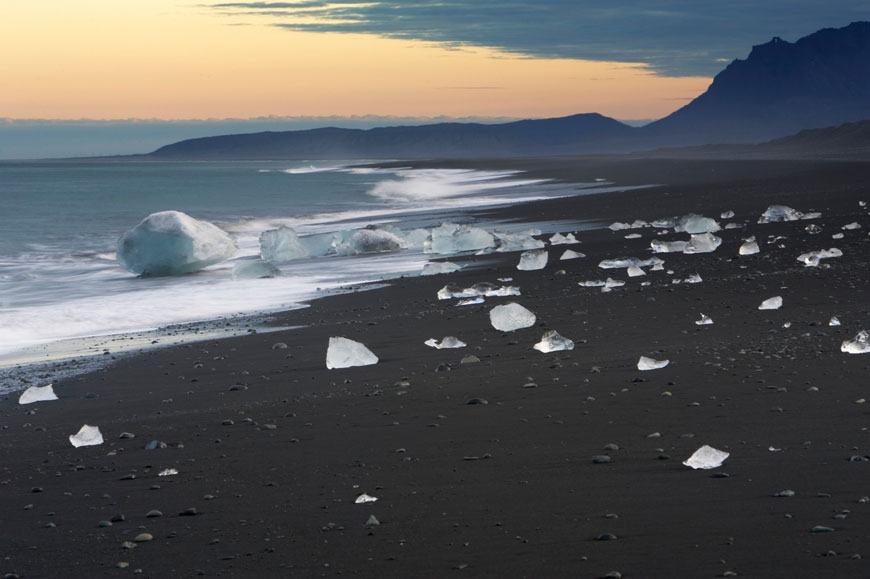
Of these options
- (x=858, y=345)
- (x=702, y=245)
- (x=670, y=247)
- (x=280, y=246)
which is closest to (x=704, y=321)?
(x=858, y=345)

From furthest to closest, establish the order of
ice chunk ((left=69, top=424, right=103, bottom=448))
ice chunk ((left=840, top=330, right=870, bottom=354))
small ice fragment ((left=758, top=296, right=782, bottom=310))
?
small ice fragment ((left=758, top=296, right=782, bottom=310)) < ice chunk ((left=840, top=330, right=870, bottom=354)) < ice chunk ((left=69, top=424, right=103, bottom=448))

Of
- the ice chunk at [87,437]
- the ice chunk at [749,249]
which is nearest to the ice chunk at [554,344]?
the ice chunk at [87,437]

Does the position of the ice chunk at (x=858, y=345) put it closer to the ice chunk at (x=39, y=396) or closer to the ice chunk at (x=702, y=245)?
the ice chunk at (x=39, y=396)

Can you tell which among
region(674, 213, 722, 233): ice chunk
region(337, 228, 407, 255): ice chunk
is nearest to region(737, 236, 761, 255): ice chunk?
region(674, 213, 722, 233): ice chunk

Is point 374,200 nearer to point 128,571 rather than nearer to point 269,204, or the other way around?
point 269,204

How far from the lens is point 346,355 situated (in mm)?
7113

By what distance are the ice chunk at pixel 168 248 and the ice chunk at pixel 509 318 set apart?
26.2 ft

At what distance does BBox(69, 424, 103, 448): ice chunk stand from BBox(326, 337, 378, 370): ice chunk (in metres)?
1.88

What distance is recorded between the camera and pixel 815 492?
153 inches

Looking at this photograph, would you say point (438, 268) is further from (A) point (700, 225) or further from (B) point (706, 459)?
(B) point (706, 459)

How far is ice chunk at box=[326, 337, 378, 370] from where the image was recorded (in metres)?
7.10

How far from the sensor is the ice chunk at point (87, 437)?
557cm

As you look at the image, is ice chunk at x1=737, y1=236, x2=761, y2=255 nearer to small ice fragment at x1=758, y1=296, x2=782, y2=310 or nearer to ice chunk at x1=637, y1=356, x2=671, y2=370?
small ice fragment at x1=758, y1=296, x2=782, y2=310

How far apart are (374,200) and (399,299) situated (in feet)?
106
